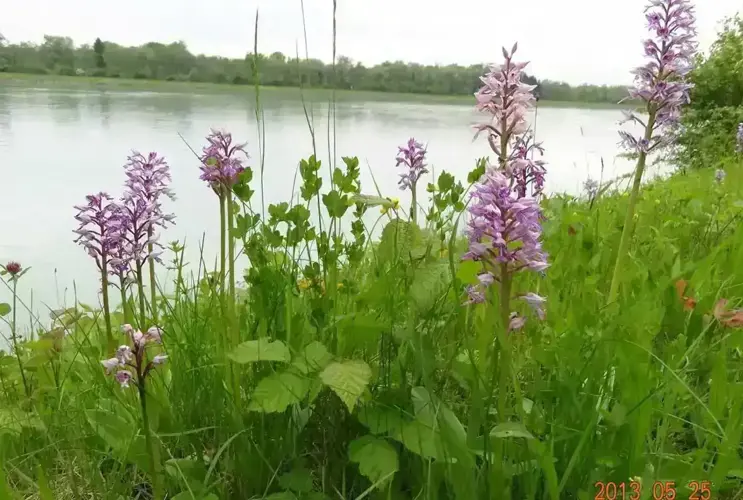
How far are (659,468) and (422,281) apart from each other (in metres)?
0.51

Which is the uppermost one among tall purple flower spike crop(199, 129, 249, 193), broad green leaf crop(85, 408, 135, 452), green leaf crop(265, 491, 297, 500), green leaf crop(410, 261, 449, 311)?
tall purple flower spike crop(199, 129, 249, 193)

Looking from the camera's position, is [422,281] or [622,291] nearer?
[422,281]

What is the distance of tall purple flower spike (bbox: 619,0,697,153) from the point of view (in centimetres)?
165

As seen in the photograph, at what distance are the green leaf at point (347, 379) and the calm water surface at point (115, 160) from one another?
59cm

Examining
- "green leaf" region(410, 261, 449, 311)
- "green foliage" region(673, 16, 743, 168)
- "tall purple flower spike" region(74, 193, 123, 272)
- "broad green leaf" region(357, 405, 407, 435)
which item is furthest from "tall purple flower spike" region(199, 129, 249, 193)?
"green foliage" region(673, 16, 743, 168)

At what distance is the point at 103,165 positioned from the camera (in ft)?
20.1

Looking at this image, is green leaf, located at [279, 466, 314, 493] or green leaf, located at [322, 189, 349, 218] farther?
green leaf, located at [322, 189, 349, 218]

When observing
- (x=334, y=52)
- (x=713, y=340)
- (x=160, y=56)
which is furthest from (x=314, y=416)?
(x=160, y=56)

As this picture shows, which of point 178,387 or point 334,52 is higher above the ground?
point 334,52

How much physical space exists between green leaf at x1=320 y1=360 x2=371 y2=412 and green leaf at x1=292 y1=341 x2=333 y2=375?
0.03 m

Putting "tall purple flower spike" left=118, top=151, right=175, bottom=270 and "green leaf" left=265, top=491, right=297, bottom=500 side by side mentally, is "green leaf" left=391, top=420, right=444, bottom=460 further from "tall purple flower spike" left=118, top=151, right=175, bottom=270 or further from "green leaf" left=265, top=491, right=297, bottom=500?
"tall purple flower spike" left=118, top=151, right=175, bottom=270

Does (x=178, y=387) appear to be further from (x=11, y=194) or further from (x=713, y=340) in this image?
(x=11, y=194)

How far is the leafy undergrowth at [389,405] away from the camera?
3.32 feet

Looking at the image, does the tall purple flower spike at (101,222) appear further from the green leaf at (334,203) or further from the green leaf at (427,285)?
the green leaf at (427,285)
